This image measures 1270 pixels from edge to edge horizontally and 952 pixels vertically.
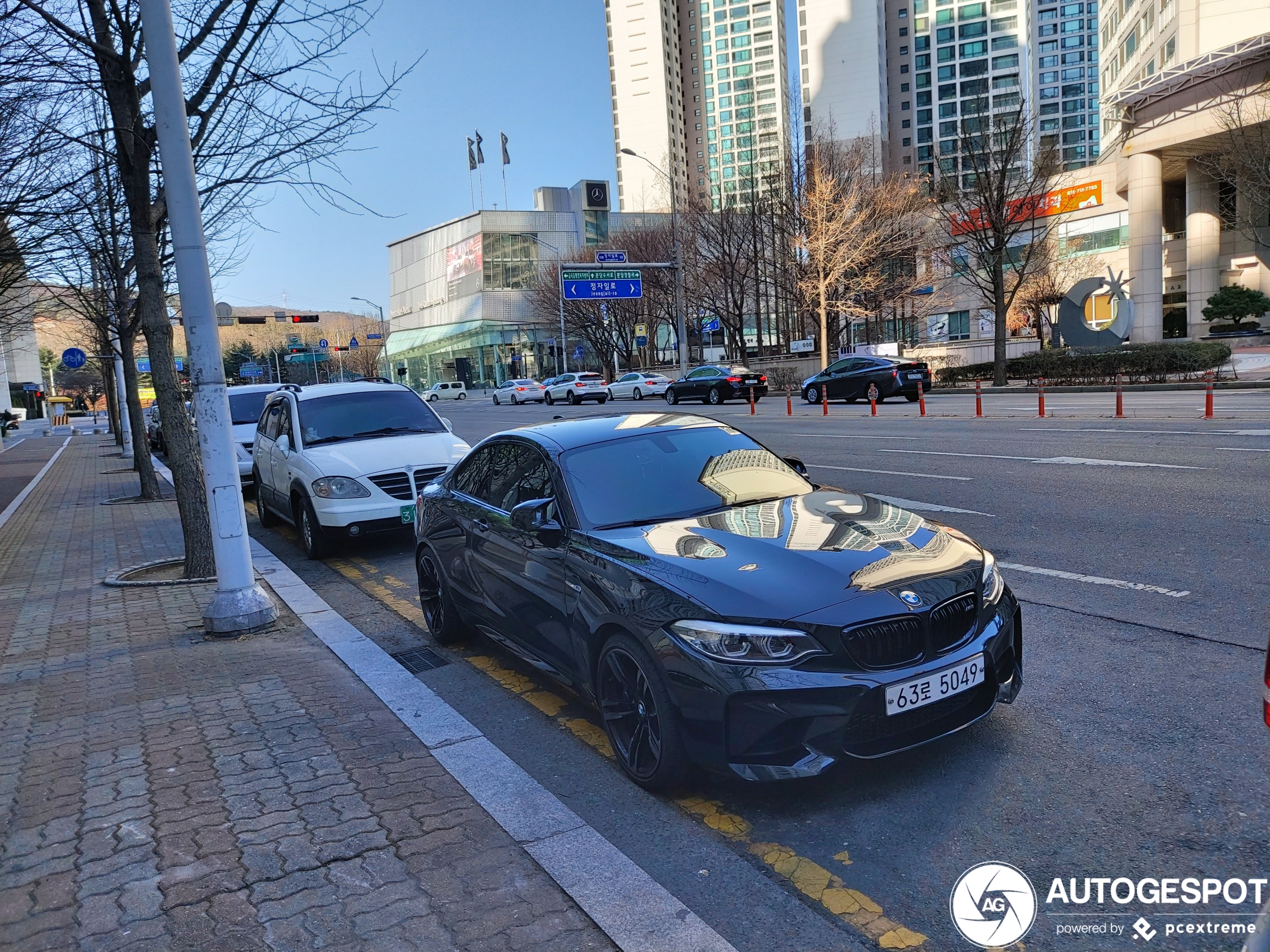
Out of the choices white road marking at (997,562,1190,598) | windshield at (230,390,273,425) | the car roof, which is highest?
windshield at (230,390,273,425)

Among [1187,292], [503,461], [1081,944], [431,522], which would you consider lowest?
[1081,944]

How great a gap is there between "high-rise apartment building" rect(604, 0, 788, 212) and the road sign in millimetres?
95296

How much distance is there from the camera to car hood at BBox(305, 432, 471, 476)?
9.48 meters

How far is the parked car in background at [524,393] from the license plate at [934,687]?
49.6 m

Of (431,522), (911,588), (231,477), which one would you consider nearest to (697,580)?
(911,588)

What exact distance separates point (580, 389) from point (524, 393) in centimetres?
741

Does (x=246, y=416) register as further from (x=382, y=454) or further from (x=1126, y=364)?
(x=1126, y=364)

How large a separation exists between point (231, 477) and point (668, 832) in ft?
15.7

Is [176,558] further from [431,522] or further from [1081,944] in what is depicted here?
[1081,944]

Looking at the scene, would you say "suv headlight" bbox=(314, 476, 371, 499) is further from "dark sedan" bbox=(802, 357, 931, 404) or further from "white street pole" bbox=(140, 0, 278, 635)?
"dark sedan" bbox=(802, 357, 931, 404)

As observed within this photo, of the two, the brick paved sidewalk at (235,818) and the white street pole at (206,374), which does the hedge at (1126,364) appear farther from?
the brick paved sidewalk at (235,818)

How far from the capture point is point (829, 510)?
4.70 meters

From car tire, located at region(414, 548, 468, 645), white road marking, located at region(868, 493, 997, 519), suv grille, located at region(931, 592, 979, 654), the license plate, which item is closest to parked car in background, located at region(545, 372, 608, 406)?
white road marking, located at region(868, 493, 997, 519)

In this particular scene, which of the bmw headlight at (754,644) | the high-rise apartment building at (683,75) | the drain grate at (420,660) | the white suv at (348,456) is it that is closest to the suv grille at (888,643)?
the bmw headlight at (754,644)
